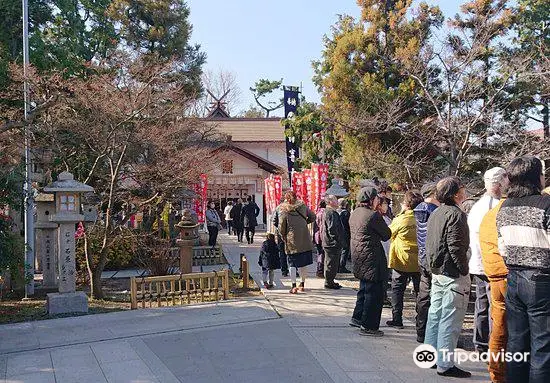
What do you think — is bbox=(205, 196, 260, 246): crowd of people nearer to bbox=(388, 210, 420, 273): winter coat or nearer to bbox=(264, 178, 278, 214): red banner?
bbox=(264, 178, 278, 214): red banner

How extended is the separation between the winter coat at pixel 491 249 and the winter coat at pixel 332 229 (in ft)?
14.3

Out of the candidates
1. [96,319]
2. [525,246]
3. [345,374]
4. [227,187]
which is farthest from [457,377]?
[227,187]

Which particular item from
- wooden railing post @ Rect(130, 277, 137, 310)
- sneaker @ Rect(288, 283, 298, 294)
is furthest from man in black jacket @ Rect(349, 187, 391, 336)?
wooden railing post @ Rect(130, 277, 137, 310)

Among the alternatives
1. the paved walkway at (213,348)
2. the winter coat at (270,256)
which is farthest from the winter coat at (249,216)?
the paved walkway at (213,348)

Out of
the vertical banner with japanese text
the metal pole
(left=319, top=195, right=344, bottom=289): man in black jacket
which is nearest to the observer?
(left=319, top=195, right=344, bottom=289): man in black jacket

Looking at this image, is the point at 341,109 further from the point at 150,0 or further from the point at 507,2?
the point at 150,0

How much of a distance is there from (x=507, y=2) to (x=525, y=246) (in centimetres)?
1330

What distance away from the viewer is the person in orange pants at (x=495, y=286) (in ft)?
13.4

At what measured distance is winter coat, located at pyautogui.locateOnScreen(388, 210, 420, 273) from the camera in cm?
589

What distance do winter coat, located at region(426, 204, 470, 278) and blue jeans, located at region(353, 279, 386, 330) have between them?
1137mm

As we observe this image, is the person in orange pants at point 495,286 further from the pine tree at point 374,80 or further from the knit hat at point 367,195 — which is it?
the pine tree at point 374,80

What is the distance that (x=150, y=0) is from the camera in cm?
2111

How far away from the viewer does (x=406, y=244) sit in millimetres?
5914

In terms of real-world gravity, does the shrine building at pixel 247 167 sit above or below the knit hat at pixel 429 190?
above
